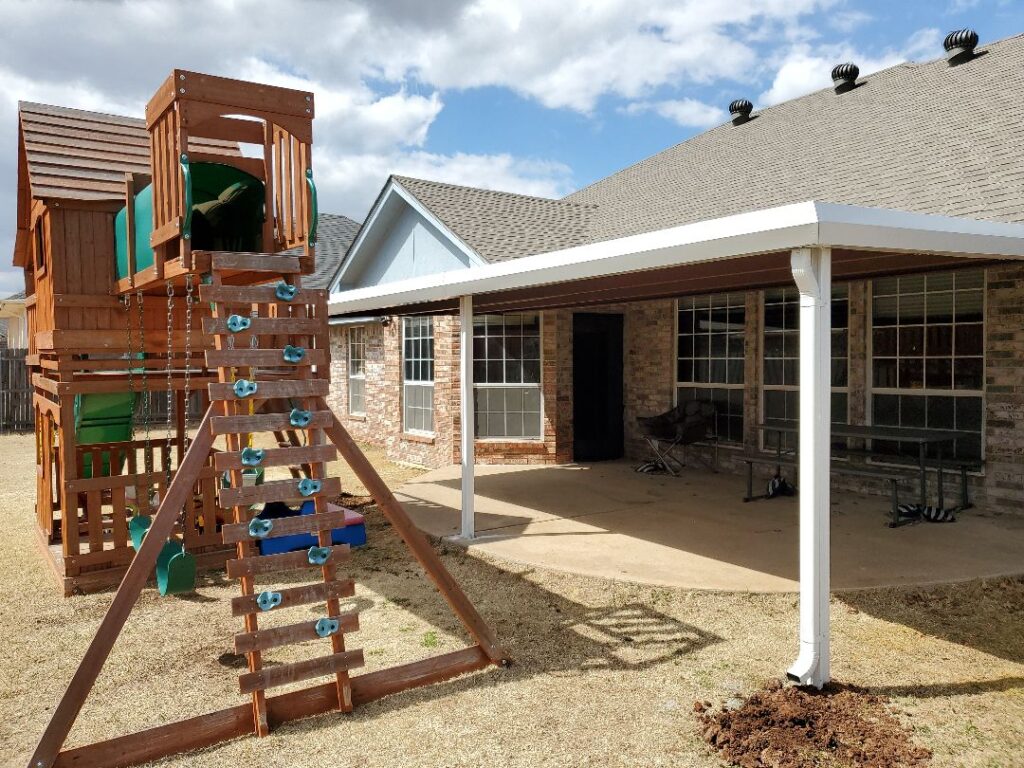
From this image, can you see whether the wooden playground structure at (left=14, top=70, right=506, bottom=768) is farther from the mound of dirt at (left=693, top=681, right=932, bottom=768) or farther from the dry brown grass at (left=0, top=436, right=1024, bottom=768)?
the mound of dirt at (left=693, top=681, right=932, bottom=768)

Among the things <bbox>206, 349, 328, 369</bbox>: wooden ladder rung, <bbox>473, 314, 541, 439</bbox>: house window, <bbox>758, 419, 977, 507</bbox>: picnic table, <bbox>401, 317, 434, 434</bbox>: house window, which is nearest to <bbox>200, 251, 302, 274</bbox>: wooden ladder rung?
<bbox>206, 349, 328, 369</bbox>: wooden ladder rung

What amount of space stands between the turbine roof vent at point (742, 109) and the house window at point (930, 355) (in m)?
6.97

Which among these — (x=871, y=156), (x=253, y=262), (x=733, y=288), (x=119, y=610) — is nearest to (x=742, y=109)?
(x=871, y=156)

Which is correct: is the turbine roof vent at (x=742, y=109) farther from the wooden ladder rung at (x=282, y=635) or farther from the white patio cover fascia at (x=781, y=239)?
the wooden ladder rung at (x=282, y=635)

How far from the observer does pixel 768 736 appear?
11.9ft

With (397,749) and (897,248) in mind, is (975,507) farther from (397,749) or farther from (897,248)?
(397,749)

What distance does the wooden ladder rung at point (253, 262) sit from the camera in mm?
4195

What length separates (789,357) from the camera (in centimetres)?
968

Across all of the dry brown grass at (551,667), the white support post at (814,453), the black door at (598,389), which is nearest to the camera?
the dry brown grass at (551,667)

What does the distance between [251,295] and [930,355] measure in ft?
23.4

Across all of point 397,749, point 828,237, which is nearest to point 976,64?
point 828,237

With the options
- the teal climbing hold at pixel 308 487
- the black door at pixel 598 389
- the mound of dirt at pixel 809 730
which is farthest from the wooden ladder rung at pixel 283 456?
the black door at pixel 598 389

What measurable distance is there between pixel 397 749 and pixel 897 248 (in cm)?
363

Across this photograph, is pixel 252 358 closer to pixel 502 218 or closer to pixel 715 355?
pixel 715 355
